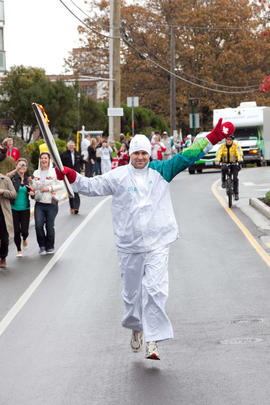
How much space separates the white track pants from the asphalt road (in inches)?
10.7

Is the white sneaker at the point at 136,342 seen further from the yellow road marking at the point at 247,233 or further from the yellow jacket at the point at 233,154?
the yellow jacket at the point at 233,154

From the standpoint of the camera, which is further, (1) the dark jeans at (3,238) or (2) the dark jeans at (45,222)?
(2) the dark jeans at (45,222)

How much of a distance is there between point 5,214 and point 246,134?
96.7ft

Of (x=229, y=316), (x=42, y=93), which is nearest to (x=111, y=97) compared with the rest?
(x=42, y=93)

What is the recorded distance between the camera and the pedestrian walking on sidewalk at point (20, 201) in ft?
49.2

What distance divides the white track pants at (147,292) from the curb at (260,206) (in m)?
11.7

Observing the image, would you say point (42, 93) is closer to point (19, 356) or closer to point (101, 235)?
point (101, 235)

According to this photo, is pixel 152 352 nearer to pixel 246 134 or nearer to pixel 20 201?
pixel 20 201

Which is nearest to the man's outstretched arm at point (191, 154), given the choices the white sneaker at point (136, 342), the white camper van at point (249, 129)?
the white sneaker at point (136, 342)

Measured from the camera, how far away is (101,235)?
686 inches

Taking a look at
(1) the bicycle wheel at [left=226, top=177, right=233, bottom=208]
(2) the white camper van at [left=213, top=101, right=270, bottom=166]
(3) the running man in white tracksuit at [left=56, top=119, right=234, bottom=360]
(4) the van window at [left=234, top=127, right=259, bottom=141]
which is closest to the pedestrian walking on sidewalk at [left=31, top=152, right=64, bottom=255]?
(3) the running man in white tracksuit at [left=56, top=119, right=234, bottom=360]

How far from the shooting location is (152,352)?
7.59m

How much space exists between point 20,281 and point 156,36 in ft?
197

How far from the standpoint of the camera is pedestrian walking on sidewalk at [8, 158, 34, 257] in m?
15.0
